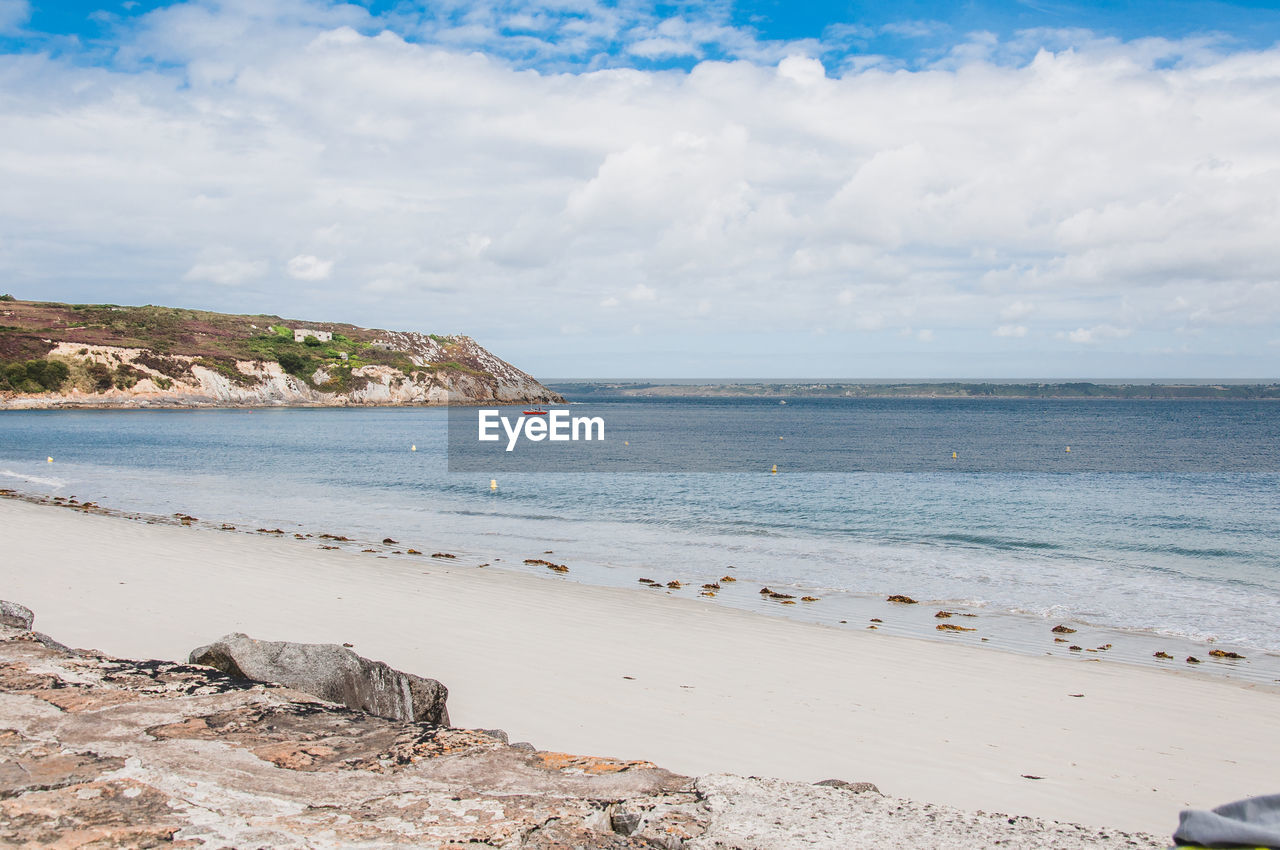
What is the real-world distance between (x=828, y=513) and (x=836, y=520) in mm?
1488

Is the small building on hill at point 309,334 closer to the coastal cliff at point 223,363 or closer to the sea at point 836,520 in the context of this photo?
the coastal cliff at point 223,363

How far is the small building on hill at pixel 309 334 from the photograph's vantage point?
15412 centimetres

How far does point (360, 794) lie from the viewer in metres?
4.09

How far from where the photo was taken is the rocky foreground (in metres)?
3.64

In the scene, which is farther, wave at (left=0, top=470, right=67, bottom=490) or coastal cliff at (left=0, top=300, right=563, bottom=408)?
coastal cliff at (left=0, top=300, right=563, bottom=408)

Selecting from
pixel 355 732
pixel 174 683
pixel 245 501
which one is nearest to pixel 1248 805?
pixel 355 732

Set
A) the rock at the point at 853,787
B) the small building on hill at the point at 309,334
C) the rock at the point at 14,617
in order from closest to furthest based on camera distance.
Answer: the rock at the point at 853,787, the rock at the point at 14,617, the small building on hill at the point at 309,334

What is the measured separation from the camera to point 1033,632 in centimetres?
1289

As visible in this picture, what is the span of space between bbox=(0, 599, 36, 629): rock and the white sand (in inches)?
56.4

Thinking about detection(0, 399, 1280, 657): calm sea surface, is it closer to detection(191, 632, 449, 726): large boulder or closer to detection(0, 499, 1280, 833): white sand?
detection(0, 499, 1280, 833): white sand

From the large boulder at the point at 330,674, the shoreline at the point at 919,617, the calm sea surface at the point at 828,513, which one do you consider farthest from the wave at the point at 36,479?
the large boulder at the point at 330,674

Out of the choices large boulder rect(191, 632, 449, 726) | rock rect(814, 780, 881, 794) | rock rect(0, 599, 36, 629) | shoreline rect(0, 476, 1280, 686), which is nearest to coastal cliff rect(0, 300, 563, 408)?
shoreline rect(0, 476, 1280, 686)

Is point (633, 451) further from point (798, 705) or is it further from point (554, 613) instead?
point (798, 705)

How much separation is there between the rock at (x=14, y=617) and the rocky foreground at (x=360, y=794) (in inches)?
95.1
